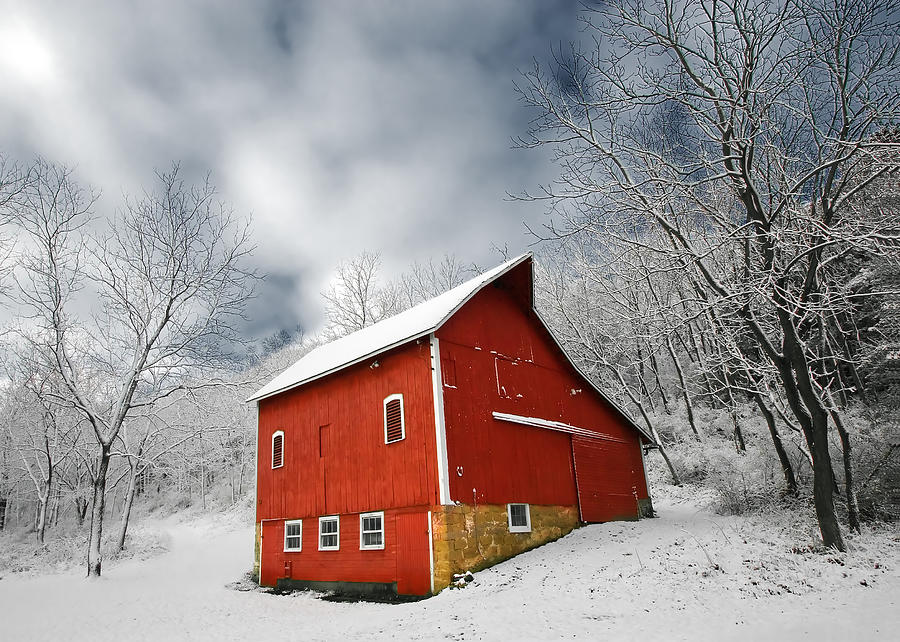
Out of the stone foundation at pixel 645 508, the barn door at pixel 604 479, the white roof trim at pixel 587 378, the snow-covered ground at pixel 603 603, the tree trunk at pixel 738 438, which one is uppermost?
the white roof trim at pixel 587 378

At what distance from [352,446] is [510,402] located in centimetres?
442

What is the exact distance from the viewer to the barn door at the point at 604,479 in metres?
16.9

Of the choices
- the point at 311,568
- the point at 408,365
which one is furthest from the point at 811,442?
the point at 311,568

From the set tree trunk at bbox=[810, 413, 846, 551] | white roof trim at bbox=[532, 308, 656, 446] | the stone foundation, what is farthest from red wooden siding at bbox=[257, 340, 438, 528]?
the stone foundation

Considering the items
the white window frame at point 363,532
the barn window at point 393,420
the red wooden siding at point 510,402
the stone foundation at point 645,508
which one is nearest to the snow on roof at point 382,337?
the red wooden siding at point 510,402

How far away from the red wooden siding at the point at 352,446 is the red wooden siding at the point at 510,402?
0.73 metres

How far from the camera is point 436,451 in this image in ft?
42.1

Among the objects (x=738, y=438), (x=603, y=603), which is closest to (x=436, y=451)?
(x=603, y=603)

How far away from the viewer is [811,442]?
1136 cm

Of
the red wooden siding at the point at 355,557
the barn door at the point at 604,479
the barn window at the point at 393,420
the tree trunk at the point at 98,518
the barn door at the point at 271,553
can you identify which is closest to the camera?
the red wooden siding at the point at 355,557

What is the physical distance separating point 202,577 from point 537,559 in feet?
44.2

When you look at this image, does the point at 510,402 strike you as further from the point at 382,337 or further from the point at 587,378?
the point at 382,337

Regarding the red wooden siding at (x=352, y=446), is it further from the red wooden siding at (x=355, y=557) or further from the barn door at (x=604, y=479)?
the barn door at (x=604, y=479)

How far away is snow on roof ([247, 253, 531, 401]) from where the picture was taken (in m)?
14.1
